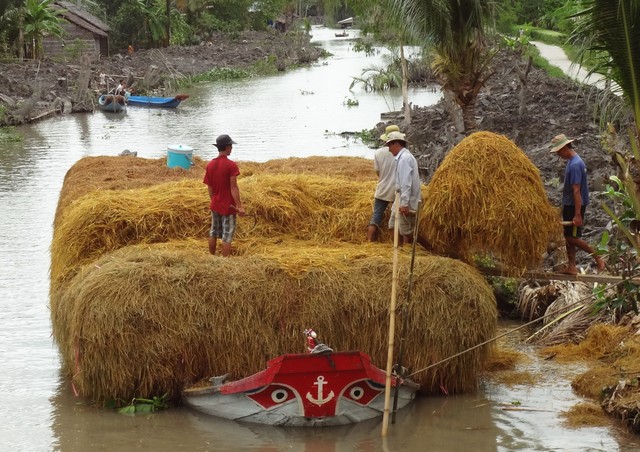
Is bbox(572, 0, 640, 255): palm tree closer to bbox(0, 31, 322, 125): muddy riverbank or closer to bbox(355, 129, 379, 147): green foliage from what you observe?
bbox(355, 129, 379, 147): green foliage

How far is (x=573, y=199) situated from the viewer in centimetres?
1127

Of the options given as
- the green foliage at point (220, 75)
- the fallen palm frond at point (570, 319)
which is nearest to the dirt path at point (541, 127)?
the fallen palm frond at point (570, 319)

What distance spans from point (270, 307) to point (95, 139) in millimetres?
27353

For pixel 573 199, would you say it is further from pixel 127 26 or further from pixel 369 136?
pixel 127 26

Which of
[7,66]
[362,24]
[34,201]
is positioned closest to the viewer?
[34,201]

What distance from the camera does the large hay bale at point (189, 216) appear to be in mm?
11297

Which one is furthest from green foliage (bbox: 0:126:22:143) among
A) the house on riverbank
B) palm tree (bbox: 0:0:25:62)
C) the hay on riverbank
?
the hay on riverbank

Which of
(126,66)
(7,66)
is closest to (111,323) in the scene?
(7,66)

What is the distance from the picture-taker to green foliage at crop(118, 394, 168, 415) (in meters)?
10.0

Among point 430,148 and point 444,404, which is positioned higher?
point 430,148

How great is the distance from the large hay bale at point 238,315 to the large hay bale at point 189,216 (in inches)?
41.4

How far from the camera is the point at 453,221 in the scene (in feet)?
34.9

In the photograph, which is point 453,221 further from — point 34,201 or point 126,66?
point 126,66

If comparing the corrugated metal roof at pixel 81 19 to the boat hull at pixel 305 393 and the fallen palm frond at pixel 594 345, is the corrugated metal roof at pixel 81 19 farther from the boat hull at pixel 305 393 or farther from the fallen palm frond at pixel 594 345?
the boat hull at pixel 305 393
